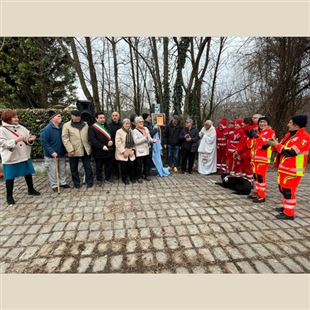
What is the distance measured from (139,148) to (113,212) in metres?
2.10

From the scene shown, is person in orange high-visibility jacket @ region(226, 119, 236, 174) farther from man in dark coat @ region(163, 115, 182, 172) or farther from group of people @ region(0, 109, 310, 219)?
man in dark coat @ region(163, 115, 182, 172)

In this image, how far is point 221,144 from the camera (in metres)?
6.66

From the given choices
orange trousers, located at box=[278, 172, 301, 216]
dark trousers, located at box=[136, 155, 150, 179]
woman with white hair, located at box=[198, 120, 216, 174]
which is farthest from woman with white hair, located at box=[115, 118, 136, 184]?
orange trousers, located at box=[278, 172, 301, 216]

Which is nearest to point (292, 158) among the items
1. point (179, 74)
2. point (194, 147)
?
point (194, 147)

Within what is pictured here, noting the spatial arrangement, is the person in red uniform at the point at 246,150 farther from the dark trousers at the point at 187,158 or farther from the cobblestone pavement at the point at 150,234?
the dark trousers at the point at 187,158

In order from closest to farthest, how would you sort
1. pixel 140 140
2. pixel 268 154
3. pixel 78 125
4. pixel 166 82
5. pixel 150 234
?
pixel 150 234
pixel 268 154
pixel 78 125
pixel 140 140
pixel 166 82

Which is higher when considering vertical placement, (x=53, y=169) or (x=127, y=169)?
(x=53, y=169)

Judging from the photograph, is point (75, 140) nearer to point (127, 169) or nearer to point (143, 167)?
point (127, 169)

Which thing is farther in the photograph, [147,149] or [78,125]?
[147,149]

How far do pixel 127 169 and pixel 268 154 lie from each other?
3.63m

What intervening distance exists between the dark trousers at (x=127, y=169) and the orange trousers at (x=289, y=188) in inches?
140

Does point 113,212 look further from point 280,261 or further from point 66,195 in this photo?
point 280,261

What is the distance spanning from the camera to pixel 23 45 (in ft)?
38.2

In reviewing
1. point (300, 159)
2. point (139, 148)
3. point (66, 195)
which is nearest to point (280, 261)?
point (300, 159)
